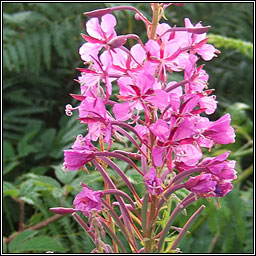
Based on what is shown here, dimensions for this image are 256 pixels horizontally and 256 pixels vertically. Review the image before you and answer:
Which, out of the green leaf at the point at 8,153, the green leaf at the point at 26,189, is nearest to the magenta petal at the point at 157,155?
the green leaf at the point at 26,189

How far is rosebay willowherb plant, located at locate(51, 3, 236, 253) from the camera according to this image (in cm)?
82

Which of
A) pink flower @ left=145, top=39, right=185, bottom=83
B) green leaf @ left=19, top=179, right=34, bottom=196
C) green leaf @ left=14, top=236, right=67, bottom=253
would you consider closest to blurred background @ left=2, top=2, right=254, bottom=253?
green leaf @ left=19, top=179, right=34, bottom=196

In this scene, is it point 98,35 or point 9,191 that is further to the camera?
point 9,191

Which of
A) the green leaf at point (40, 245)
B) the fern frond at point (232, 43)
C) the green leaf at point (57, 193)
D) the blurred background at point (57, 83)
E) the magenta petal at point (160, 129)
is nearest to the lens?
the magenta petal at point (160, 129)

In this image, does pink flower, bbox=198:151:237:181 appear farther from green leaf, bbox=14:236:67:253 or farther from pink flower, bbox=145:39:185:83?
green leaf, bbox=14:236:67:253

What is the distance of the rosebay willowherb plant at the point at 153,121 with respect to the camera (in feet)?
2.70

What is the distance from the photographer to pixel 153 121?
0.87 m

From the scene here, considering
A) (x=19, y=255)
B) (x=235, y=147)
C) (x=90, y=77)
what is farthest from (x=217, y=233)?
(x=90, y=77)

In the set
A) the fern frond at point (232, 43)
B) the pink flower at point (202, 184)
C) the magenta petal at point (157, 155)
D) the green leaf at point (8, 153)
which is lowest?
the green leaf at point (8, 153)

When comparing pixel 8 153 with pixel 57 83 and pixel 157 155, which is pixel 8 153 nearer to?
pixel 57 83

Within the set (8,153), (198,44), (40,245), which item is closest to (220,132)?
(198,44)

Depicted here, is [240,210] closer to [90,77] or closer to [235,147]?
[235,147]

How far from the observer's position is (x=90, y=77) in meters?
0.88

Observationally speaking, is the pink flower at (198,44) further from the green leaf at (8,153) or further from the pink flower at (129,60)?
the green leaf at (8,153)
